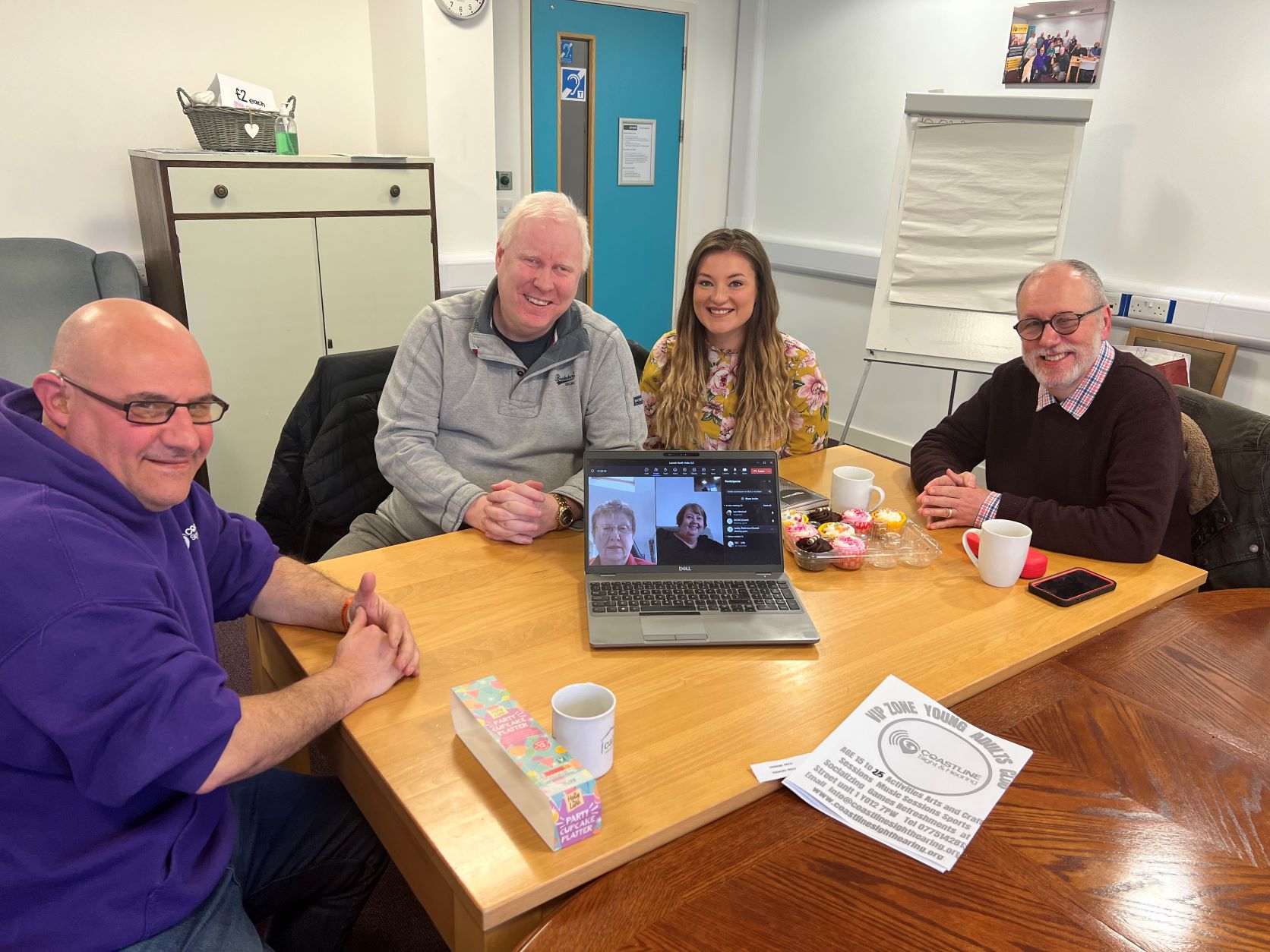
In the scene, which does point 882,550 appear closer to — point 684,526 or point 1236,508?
point 684,526

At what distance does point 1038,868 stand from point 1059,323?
122cm

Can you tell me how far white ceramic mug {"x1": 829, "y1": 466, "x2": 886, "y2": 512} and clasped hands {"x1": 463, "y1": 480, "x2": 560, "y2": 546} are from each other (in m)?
0.58

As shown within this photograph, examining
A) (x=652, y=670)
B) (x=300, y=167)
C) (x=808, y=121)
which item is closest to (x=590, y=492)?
(x=652, y=670)

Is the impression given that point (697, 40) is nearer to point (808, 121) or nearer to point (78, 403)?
point (808, 121)

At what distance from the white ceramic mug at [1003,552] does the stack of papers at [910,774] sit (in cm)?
42

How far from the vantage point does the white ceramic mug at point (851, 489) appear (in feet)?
5.85

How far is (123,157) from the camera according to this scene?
10.8 feet

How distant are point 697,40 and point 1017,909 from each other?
181 inches

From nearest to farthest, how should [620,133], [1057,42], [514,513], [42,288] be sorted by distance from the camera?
[514,513] < [42,288] < [1057,42] < [620,133]

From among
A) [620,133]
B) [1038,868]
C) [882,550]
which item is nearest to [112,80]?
[620,133]

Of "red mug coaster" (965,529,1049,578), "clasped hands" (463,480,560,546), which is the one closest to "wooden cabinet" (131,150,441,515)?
"clasped hands" (463,480,560,546)

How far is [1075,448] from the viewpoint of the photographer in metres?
1.86

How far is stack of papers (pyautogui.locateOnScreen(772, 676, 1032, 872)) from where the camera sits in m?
1.00

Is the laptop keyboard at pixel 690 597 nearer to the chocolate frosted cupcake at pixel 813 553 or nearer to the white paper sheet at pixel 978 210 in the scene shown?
the chocolate frosted cupcake at pixel 813 553
